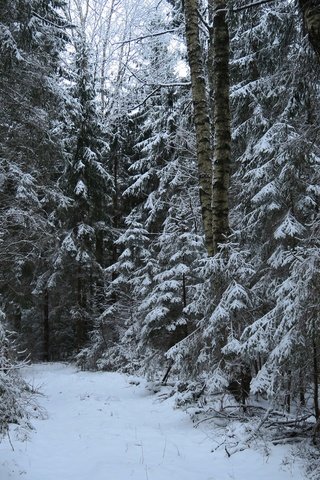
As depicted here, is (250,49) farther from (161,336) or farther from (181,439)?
(181,439)

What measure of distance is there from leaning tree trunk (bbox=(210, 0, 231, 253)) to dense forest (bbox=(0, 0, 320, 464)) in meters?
0.03

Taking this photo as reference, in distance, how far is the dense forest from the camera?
18.1ft

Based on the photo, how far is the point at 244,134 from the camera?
11.4 metres

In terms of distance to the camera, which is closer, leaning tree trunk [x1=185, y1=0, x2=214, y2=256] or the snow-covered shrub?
the snow-covered shrub

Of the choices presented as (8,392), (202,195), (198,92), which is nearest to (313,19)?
(8,392)

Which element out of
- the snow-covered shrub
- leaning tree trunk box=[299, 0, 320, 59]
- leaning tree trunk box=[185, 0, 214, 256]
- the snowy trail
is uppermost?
leaning tree trunk box=[185, 0, 214, 256]

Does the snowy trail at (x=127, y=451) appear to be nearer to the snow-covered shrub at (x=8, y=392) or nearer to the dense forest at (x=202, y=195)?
the dense forest at (x=202, y=195)

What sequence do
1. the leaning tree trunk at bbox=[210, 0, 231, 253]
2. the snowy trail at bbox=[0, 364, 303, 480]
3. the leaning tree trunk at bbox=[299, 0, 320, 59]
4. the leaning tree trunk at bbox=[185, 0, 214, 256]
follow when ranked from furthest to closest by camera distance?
1. the leaning tree trunk at bbox=[185, 0, 214, 256]
2. the leaning tree trunk at bbox=[210, 0, 231, 253]
3. the snowy trail at bbox=[0, 364, 303, 480]
4. the leaning tree trunk at bbox=[299, 0, 320, 59]

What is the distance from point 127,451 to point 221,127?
5481 millimetres

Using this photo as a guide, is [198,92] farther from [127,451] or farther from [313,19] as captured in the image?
[127,451]

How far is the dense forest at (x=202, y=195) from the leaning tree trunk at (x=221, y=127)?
25 millimetres

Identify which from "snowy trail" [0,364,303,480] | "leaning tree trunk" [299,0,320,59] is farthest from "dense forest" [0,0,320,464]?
"snowy trail" [0,364,303,480]

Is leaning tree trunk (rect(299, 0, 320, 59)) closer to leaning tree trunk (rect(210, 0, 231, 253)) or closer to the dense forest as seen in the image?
the dense forest

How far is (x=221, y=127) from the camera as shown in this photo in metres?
8.02
